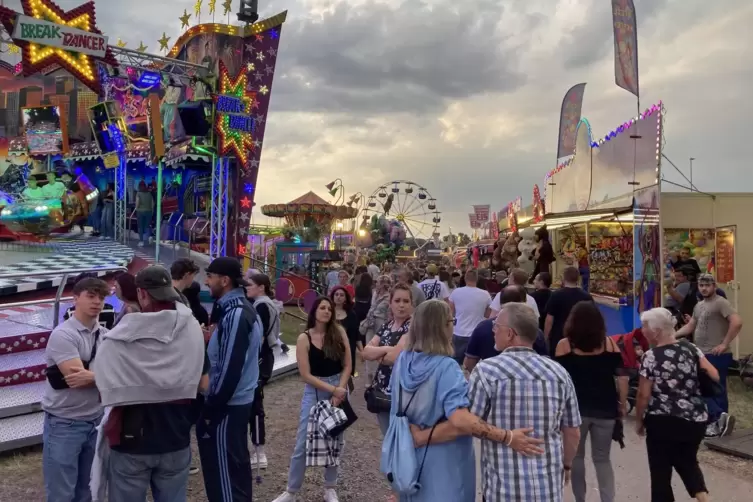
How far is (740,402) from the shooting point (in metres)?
7.71

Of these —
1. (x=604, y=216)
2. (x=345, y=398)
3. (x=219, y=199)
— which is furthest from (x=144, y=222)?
(x=345, y=398)

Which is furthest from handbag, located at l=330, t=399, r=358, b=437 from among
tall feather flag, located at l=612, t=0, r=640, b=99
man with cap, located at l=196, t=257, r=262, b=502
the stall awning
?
tall feather flag, located at l=612, t=0, r=640, b=99

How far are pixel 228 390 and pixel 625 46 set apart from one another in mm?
9157

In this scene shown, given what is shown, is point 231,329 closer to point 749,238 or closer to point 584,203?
point 749,238

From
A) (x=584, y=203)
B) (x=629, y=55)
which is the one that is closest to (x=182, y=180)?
(x=584, y=203)

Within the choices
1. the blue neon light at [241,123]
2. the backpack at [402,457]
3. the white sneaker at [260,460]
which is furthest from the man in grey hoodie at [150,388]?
the blue neon light at [241,123]

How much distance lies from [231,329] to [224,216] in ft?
42.5

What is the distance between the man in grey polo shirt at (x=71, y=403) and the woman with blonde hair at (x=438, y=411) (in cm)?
175

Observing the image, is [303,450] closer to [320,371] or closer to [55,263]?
[320,371]

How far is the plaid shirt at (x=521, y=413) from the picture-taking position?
2732 mm

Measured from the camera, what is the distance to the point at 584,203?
1351cm

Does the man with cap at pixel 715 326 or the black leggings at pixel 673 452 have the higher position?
the man with cap at pixel 715 326

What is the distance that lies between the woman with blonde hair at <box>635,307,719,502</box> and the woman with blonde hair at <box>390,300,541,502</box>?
159 centimetres

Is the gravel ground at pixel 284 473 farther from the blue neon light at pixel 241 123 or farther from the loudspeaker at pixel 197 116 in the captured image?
the loudspeaker at pixel 197 116
